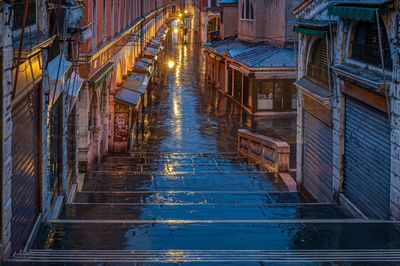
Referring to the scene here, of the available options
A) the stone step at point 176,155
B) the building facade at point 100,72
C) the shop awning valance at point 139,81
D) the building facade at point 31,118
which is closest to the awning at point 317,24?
the building facade at point 31,118

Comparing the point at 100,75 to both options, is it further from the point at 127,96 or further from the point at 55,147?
the point at 55,147

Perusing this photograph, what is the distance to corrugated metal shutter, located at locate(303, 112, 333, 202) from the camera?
1511 centimetres

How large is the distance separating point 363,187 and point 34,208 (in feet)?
19.6

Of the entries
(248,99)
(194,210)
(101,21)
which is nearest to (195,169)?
(101,21)

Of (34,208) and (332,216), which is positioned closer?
(34,208)

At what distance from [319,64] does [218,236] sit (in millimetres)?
7696

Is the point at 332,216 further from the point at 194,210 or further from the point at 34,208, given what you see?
the point at 34,208

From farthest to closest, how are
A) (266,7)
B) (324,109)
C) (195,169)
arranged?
(266,7)
(195,169)
(324,109)

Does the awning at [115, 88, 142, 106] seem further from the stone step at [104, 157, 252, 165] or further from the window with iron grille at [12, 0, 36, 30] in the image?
the window with iron grille at [12, 0, 36, 30]

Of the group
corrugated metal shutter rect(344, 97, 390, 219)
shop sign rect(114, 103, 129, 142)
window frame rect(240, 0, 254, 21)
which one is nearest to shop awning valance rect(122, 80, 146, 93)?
shop sign rect(114, 103, 129, 142)

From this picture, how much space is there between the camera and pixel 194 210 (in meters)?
13.4

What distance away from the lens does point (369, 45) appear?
12453 millimetres

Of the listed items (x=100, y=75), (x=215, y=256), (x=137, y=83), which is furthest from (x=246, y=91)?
(x=215, y=256)

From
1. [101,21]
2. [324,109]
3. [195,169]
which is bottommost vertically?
[195,169]
